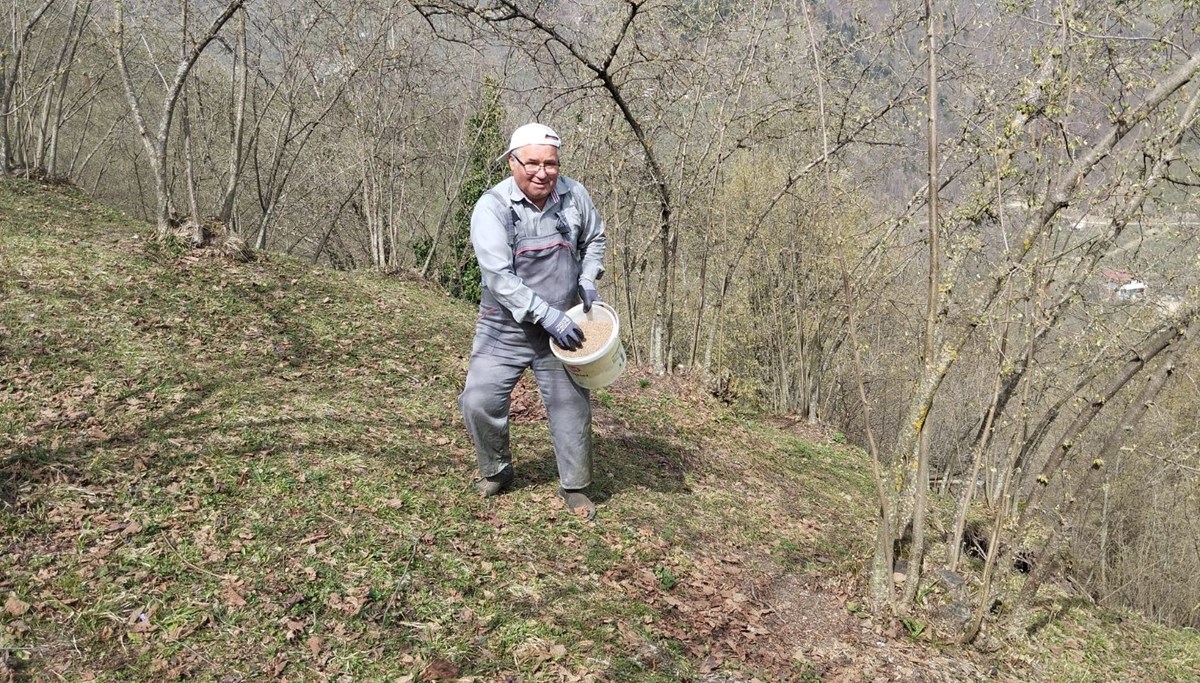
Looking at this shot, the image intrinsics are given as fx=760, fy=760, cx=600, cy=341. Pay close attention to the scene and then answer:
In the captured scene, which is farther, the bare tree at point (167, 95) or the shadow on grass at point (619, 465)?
the bare tree at point (167, 95)

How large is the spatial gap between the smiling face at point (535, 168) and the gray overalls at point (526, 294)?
0.07 metres

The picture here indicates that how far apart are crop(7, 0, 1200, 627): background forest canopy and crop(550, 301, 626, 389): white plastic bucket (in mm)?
1166

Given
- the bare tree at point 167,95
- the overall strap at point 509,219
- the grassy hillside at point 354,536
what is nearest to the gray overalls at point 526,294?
the overall strap at point 509,219

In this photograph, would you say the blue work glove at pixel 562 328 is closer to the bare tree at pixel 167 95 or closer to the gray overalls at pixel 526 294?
the gray overalls at pixel 526 294

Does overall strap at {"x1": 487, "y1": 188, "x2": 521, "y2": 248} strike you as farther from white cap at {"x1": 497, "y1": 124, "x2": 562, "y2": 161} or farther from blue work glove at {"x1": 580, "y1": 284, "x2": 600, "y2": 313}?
blue work glove at {"x1": 580, "y1": 284, "x2": 600, "y2": 313}

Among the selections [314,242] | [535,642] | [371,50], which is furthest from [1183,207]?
[314,242]

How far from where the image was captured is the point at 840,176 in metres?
10.6

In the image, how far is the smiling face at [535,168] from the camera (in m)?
3.74

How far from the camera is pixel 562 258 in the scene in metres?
3.99

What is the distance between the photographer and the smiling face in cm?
374

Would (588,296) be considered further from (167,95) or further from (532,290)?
(167,95)

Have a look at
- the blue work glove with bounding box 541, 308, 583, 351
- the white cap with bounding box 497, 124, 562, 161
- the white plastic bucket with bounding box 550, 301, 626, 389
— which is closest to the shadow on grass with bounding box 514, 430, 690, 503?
the white plastic bucket with bounding box 550, 301, 626, 389

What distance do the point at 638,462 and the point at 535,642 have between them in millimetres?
2649

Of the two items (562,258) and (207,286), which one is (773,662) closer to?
(562,258)
